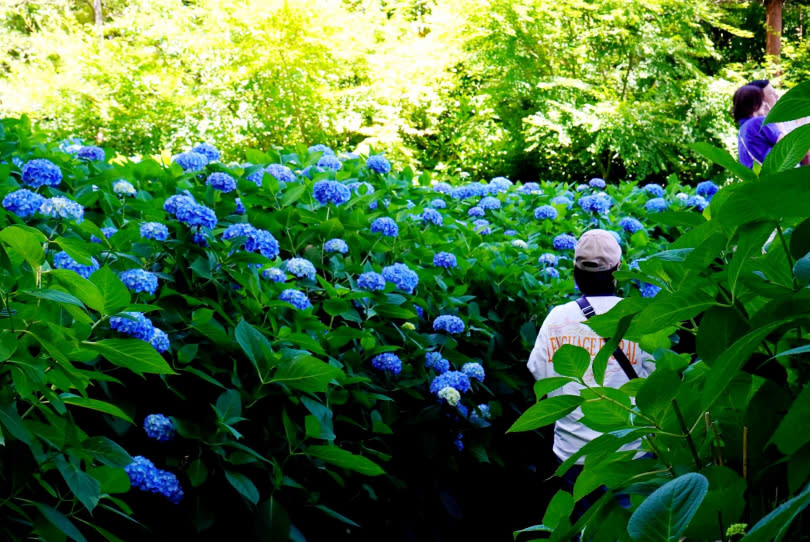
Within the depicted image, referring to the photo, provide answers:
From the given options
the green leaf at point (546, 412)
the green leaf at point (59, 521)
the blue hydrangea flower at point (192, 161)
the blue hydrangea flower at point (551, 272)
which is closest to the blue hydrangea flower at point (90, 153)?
the blue hydrangea flower at point (192, 161)

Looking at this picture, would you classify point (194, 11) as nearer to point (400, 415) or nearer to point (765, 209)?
point (400, 415)

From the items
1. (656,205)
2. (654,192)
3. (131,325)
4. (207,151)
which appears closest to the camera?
(131,325)

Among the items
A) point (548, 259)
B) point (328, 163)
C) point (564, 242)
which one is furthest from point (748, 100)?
point (328, 163)

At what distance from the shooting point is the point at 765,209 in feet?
2.00

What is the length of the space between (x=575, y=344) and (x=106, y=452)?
81.3 inches

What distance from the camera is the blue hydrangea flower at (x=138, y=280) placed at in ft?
8.11

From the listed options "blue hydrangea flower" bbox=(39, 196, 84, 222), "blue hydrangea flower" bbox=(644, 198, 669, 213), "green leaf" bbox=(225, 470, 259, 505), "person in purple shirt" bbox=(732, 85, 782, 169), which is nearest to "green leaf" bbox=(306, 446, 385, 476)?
"green leaf" bbox=(225, 470, 259, 505)

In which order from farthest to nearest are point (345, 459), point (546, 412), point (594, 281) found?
point (594, 281), point (345, 459), point (546, 412)

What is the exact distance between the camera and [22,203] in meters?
2.64

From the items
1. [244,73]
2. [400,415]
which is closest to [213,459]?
[400,415]

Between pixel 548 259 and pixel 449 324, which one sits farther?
pixel 548 259

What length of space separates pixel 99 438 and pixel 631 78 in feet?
52.7

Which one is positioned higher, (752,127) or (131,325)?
(131,325)

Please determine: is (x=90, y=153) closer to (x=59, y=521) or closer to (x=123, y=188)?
(x=123, y=188)
